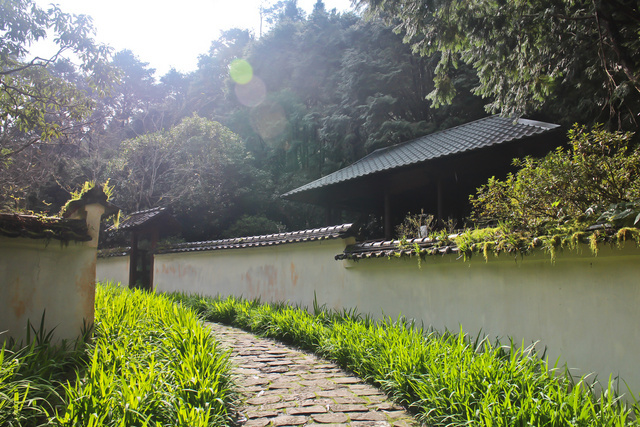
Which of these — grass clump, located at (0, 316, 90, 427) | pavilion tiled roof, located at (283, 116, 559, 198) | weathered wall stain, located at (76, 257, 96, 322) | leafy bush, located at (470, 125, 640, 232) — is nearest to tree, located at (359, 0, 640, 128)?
pavilion tiled roof, located at (283, 116, 559, 198)

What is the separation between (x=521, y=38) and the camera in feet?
21.0

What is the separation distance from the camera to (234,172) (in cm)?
1877

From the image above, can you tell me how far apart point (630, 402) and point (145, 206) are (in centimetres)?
1674

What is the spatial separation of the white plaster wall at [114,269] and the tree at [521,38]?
10528 mm

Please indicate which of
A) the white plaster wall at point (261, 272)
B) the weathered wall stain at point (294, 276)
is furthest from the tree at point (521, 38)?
the weathered wall stain at point (294, 276)

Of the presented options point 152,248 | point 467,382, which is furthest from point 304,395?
point 152,248

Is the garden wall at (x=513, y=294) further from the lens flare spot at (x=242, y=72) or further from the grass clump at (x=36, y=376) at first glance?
the lens flare spot at (x=242, y=72)

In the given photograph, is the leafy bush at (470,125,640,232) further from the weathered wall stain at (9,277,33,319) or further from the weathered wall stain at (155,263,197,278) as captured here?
the weathered wall stain at (155,263,197,278)

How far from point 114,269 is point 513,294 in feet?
41.6

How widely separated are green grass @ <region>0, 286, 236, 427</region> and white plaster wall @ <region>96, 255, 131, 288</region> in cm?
824

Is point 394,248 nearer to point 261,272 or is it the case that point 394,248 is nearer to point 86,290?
point 261,272

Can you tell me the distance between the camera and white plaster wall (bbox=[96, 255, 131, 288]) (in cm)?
1269

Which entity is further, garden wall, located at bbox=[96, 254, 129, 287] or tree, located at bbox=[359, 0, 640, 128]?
garden wall, located at bbox=[96, 254, 129, 287]

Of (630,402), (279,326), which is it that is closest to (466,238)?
(630,402)
